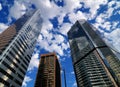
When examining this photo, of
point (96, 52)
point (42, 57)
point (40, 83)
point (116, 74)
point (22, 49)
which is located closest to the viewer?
point (22, 49)

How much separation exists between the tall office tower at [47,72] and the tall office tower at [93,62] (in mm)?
22298

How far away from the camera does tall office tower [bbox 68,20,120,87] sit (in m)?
115

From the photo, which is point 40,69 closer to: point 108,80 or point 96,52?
point 96,52

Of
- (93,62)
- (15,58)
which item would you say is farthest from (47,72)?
(15,58)

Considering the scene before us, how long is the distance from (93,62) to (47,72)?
4428 cm

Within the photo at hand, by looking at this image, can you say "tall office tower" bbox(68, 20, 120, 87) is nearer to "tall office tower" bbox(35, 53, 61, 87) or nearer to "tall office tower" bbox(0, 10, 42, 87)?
"tall office tower" bbox(35, 53, 61, 87)

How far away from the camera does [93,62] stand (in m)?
136

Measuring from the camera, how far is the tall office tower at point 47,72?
418 feet

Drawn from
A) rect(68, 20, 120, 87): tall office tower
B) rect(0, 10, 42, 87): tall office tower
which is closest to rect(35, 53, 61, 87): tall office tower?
rect(68, 20, 120, 87): tall office tower

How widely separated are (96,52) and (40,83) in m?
60.9

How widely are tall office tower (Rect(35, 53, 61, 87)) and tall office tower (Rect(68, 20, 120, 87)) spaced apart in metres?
22.3

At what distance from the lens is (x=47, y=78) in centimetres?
13250

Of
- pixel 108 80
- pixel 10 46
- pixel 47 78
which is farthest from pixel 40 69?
pixel 10 46

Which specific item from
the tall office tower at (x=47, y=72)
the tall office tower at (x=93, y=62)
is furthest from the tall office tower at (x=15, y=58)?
the tall office tower at (x=93, y=62)
